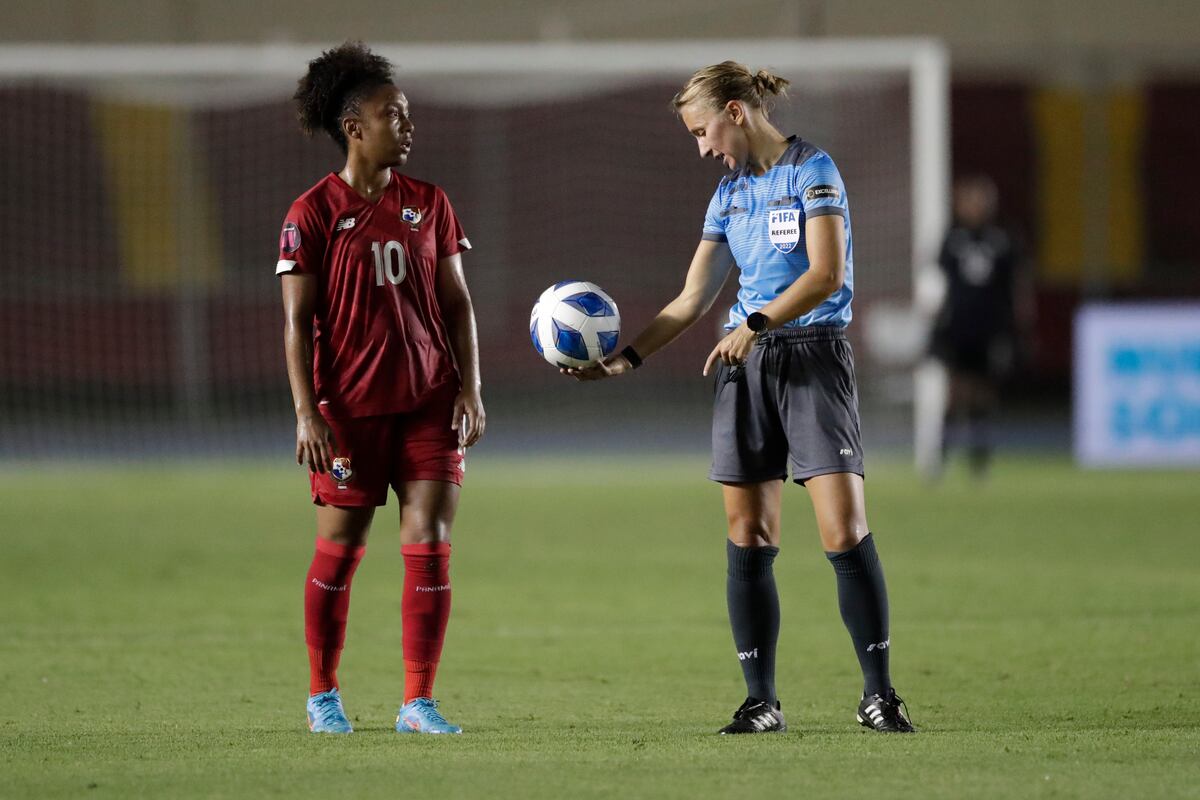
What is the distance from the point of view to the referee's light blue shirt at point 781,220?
475 centimetres

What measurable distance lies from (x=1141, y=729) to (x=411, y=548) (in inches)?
83.1

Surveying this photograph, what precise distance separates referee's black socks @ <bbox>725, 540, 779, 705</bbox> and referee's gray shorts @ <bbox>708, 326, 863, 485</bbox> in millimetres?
239

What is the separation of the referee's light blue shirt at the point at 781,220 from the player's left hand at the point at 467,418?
796 mm

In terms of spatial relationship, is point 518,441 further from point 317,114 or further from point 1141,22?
point 317,114

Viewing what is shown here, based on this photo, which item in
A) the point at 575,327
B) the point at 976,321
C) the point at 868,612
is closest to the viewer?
the point at 868,612

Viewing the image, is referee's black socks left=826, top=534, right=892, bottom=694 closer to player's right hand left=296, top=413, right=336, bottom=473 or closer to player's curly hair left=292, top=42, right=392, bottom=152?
player's right hand left=296, top=413, right=336, bottom=473

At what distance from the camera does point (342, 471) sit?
487 cm

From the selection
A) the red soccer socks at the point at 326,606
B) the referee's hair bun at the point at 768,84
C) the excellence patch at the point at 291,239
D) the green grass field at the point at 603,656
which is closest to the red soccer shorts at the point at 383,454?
the red soccer socks at the point at 326,606

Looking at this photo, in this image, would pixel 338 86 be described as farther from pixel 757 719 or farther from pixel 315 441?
pixel 757 719

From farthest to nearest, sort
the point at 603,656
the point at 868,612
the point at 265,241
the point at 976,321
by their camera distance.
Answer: the point at 265,241, the point at 976,321, the point at 603,656, the point at 868,612

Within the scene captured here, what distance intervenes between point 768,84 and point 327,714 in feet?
7.20

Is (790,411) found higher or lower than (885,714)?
higher

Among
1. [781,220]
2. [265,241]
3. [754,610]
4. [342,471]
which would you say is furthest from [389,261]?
[265,241]

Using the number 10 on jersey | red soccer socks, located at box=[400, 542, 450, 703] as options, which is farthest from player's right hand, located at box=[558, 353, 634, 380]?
red soccer socks, located at box=[400, 542, 450, 703]
